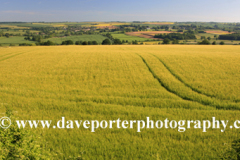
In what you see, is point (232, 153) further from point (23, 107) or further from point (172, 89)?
point (23, 107)

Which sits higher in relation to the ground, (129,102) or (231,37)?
(231,37)

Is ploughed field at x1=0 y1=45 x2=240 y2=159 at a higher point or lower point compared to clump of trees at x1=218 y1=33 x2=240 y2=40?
lower

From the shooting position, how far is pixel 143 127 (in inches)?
288

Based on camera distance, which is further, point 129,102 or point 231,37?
point 231,37

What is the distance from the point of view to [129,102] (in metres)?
10.1

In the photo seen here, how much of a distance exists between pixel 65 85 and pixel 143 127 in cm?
843

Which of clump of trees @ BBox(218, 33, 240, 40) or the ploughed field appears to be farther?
clump of trees @ BBox(218, 33, 240, 40)

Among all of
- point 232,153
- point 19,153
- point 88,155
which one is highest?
point 19,153

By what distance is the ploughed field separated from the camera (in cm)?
591

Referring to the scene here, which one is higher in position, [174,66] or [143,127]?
[174,66]

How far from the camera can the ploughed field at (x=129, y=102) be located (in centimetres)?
591

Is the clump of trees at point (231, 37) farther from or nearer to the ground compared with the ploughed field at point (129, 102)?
farther from the ground

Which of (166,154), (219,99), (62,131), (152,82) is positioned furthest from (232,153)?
(152,82)

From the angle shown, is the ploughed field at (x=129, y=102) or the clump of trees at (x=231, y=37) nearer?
the ploughed field at (x=129, y=102)
